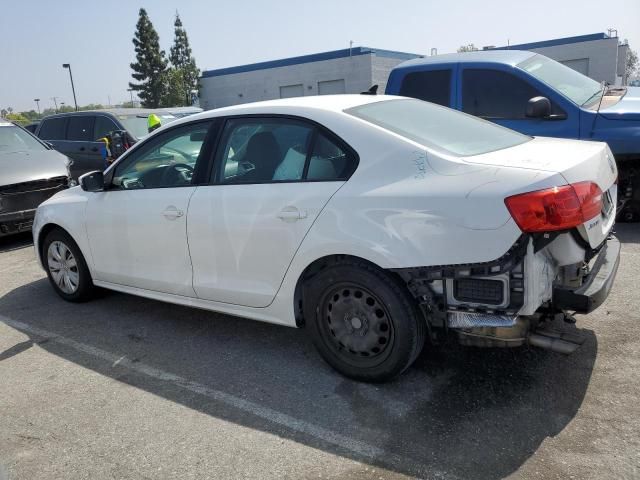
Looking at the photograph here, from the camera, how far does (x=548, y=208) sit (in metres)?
2.70

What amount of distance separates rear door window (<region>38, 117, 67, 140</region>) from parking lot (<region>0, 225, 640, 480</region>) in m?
8.73

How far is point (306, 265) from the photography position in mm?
3391

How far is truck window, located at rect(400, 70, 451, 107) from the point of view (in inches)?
257

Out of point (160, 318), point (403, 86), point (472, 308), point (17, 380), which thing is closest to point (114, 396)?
point (17, 380)

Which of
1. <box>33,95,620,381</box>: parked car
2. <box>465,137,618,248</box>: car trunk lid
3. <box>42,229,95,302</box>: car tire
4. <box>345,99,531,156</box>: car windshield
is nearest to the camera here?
<box>33,95,620,381</box>: parked car

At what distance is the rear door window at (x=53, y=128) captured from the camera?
12.0 metres

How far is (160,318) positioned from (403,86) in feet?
13.1

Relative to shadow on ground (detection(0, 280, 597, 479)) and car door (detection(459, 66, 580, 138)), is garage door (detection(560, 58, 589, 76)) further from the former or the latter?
shadow on ground (detection(0, 280, 597, 479))

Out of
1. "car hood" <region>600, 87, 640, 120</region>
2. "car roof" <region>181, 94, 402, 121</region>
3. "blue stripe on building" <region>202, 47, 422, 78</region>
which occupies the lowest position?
"car hood" <region>600, 87, 640, 120</region>

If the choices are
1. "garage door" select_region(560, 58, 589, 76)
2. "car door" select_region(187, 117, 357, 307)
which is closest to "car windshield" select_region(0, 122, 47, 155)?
"car door" select_region(187, 117, 357, 307)

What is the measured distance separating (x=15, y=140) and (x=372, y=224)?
25.4ft

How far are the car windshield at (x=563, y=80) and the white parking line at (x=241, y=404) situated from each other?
4.78m

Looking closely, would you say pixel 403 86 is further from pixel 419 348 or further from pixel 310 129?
pixel 419 348

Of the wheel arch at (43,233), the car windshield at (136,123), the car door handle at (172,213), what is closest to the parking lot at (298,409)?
the car door handle at (172,213)
